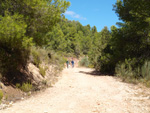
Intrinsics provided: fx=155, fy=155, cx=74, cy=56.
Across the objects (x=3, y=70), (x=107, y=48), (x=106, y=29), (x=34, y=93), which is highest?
(x=106, y=29)

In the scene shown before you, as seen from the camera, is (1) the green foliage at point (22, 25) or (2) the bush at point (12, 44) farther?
(1) the green foliage at point (22, 25)

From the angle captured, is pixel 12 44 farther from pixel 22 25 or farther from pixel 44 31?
pixel 44 31

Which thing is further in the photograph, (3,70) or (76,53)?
(76,53)

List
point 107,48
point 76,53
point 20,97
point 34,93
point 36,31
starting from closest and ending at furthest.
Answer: point 20,97 → point 34,93 → point 36,31 → point 107,48 → point 76,53

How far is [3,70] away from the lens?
7.36 meters

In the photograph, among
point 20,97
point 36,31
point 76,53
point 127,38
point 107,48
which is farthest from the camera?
point 76,53

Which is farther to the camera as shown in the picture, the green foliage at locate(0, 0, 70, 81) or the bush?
the green foliage at locate(0, 0, 70, 81)

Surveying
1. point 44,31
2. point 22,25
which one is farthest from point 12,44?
point 44,31

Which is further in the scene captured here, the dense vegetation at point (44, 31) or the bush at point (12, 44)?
the dense vegetation at point (44, 31)

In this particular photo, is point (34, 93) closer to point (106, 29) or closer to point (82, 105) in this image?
point (82, 105)

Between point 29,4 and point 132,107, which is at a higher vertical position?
point 29,4

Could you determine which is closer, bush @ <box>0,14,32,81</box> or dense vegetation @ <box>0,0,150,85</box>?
bush @ <box>0,14,32,81</box>

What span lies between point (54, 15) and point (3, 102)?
503 centimetres

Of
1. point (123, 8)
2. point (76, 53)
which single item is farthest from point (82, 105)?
point (76, 53)
